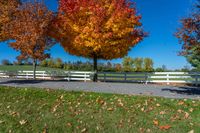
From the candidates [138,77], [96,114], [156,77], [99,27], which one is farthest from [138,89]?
[96,114]

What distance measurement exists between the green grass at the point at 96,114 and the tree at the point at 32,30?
59.8 ft

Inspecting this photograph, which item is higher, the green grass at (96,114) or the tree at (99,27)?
the tree at (99,27)

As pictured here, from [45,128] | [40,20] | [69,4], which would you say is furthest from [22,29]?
[45,128]

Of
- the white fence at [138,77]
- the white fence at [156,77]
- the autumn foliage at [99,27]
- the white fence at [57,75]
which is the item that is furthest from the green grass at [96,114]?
the white fence at [57,75]

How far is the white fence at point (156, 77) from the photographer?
28000 mm

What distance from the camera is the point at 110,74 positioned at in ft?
109

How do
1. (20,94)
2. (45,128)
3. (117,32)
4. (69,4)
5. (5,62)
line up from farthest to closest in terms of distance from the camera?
1. (5,62)
2. (69,4)
3. (117,32)
4. (20,94)
5. (45,128)

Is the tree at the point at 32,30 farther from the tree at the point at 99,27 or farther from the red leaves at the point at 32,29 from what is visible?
the tree at the point at 99,27

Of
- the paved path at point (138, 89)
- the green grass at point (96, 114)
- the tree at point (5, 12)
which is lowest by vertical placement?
the green grass at point (96, 114)

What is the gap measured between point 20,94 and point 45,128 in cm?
592

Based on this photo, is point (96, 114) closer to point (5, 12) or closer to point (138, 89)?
point (138, 89)

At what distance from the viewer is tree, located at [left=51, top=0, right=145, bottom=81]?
88.8 feet

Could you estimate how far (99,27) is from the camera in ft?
89.3

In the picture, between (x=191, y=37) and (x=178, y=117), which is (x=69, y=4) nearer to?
(x=191, y=37)
